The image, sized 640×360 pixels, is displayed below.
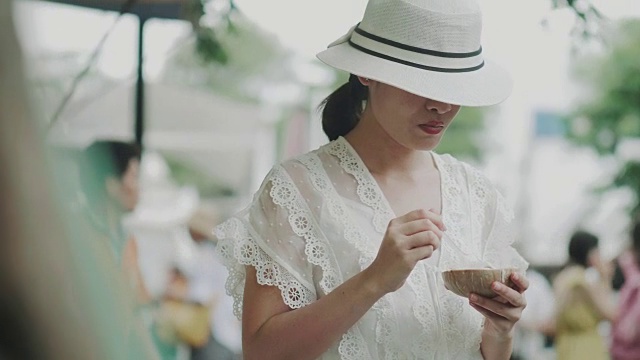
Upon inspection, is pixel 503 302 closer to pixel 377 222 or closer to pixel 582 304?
pixel 377 222

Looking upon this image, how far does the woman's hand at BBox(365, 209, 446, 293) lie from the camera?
5.82 ft

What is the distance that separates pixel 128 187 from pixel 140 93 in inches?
14.8

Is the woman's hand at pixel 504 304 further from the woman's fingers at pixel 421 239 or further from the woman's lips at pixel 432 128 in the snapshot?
the woman's lips at pixel 432 128

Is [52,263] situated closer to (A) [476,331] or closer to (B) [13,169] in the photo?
(B) [13,169]

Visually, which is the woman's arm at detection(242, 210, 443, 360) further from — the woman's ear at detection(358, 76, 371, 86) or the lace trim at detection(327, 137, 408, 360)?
the woman's ear at detection(358, 76, 371, 86)

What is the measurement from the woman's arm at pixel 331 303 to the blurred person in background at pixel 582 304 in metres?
4.57

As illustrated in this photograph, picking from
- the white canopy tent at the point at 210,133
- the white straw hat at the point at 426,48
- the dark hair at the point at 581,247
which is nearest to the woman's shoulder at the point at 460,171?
the white straw hat at the point at 426,48

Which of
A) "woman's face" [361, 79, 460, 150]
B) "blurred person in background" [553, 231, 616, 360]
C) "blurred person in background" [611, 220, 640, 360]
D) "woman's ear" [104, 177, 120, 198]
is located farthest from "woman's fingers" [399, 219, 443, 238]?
"blurred person in background" [553, 231, 616, 360]

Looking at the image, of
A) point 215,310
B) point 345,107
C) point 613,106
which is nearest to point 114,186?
point 345,107

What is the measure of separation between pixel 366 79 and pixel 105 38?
1.60 metres

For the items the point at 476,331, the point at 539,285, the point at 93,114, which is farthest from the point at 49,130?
the point at 539,285

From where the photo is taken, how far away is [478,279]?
73.1 inches

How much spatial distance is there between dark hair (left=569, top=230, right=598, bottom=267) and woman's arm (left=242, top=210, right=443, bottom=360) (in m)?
4.75

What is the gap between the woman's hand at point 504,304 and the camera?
1868 mm
